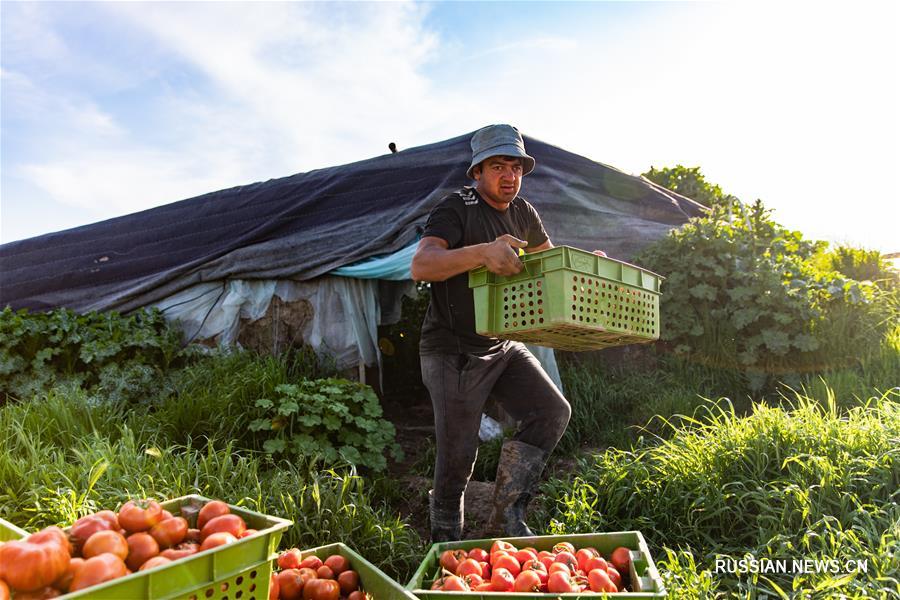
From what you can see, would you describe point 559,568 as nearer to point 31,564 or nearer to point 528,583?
point 528,583

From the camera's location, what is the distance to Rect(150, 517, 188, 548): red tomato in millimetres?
1996

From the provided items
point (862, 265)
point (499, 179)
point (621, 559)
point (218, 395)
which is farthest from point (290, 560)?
point (862, 265)

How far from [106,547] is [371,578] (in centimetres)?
100

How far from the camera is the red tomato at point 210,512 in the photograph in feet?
7.15

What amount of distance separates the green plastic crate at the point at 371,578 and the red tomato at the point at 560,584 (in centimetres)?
54

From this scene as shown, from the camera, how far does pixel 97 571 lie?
68.1 inches

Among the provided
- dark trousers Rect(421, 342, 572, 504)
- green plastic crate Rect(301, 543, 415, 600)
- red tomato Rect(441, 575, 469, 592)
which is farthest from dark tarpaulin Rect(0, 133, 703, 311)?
red tomato Rect(441, 575, 469, 592)

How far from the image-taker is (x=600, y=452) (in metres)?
4.97

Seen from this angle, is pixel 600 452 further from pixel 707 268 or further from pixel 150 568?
pixel 150 568

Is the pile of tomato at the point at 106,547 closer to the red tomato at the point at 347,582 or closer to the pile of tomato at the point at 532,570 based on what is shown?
the red tomato at the point at 347,582

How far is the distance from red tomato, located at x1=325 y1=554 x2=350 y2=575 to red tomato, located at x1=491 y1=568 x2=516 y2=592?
0.59m

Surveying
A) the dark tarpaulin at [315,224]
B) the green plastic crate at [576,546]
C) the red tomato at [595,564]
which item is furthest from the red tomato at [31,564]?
the dark tarpaulin at [315,224]

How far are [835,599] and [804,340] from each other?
3.30 meters

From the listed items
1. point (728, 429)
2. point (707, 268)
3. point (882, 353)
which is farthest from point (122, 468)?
point (882, 353)
